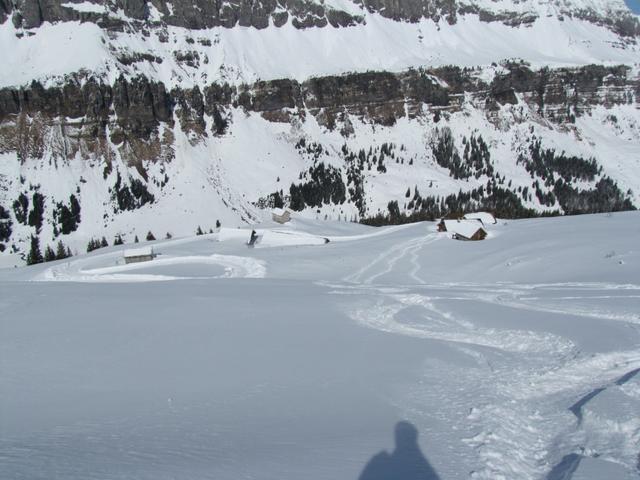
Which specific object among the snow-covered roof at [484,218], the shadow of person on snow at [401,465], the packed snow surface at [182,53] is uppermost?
the packed snow surface at [182,53]

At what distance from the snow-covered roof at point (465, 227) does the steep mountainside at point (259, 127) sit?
7339cm

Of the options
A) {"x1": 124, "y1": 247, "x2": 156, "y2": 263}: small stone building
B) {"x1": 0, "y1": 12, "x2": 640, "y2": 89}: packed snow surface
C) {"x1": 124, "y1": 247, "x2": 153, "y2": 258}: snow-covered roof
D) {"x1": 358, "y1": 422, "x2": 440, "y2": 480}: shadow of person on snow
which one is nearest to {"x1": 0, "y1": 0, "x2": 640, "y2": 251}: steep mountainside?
{"x1": 0, "y1": 12, "x2": 640, "y2": 89}: packed snow surface

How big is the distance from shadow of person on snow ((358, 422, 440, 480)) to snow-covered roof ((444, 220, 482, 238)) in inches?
1717

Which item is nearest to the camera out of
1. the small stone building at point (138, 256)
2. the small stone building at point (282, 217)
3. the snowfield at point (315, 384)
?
the snowfield at point (315, 384)

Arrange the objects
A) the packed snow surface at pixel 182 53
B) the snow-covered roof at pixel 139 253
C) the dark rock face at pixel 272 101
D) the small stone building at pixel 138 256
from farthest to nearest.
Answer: the packed snow surface at pixel 182 53, the dark rock face at pixel 272 101, the snow-covered roof at pixel 139 253, the small stone building at pixel 138 256

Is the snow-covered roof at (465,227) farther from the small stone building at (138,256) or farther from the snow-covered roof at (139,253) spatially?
the snow-covered roof at (139,253)

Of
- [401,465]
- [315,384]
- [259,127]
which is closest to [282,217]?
[315,384]

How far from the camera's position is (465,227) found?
49.8 metres

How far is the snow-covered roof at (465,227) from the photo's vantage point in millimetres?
48531

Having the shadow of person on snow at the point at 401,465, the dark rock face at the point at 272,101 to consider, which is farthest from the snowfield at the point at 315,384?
the dark rock face at the point at 272,101

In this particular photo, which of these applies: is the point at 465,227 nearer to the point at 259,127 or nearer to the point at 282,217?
the point at 282,217

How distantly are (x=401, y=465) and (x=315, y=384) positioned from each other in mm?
3128

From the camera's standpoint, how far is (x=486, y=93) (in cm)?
18462

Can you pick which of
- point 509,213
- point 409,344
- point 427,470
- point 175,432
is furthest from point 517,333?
point 509,213
